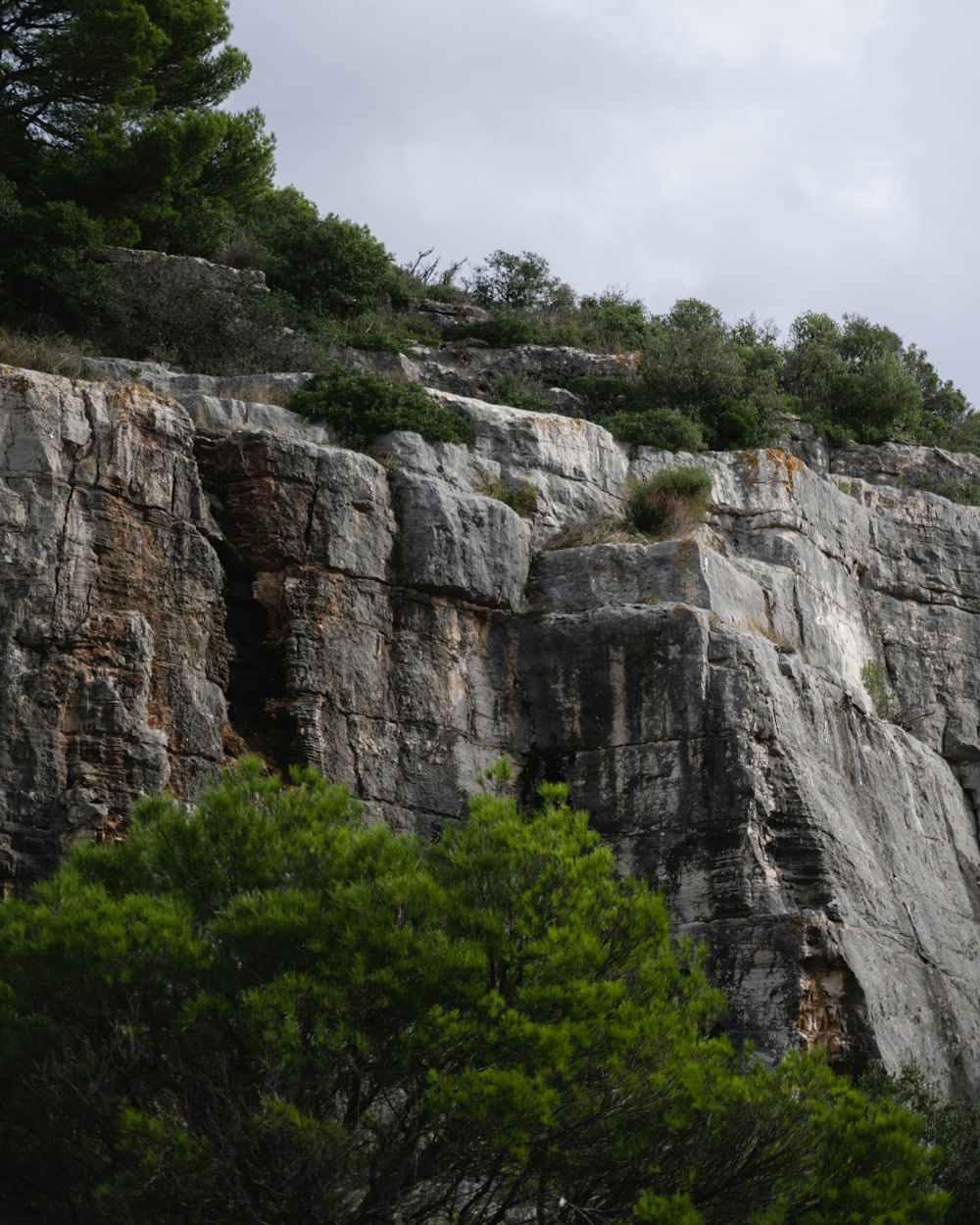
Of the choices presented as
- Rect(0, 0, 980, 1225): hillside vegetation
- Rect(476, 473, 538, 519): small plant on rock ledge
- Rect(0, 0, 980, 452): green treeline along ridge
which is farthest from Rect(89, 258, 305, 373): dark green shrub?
Rect(0, 0, 980, 1225): hillside vegetation

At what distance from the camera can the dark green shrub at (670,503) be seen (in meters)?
20.9

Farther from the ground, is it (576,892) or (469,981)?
(576,892)

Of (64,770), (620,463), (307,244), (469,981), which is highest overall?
(307,244)

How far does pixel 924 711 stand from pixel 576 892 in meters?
12.6

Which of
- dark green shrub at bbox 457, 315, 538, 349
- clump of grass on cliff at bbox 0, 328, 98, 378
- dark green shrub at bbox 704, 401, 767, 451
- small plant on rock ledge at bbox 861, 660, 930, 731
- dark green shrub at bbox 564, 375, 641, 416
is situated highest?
dark green shrub at bbox 457, 315, 538, 349

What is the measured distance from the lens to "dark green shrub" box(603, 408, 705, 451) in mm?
22812

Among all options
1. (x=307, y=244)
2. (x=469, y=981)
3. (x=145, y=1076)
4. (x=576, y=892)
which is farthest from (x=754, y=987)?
(x=307, y=244)

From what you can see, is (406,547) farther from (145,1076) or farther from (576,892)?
(145,1076)

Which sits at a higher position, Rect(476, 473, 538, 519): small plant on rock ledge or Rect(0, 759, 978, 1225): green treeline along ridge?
Rect(476, 473, 538, 519): small plant on rock ledge

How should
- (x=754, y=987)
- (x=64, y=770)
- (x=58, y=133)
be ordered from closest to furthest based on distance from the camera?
(x=64, y=770) → (x=754, y=987) → (x=58, y=133)

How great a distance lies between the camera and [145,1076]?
35.9 ft

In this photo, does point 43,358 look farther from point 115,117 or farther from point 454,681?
point 115,117

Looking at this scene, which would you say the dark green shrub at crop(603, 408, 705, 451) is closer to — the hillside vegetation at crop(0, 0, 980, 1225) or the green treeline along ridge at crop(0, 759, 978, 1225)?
the hillside vegetation at crop(0, 0, 980, 1225)

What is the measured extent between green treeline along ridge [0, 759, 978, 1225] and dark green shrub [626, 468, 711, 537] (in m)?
9.39
